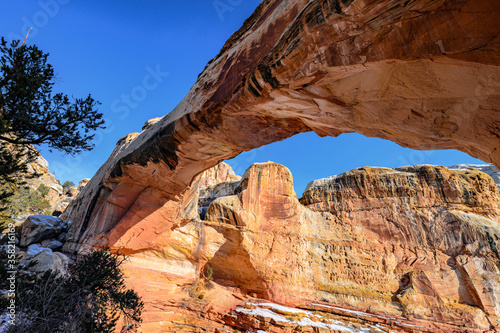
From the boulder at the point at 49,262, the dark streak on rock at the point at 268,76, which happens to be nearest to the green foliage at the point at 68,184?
the boulder at the point at 49,262

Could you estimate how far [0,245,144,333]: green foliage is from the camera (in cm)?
498

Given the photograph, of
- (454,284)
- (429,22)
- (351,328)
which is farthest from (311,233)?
(429,22)

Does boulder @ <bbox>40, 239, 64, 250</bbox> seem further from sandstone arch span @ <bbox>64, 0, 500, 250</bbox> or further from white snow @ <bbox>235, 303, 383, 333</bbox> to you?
white snow @ <bbox>235, 303, 383, 333</bbox>

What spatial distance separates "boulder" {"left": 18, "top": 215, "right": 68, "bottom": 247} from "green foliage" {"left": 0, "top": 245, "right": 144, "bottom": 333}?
458 cm

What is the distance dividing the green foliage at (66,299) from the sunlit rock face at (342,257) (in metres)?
4.63

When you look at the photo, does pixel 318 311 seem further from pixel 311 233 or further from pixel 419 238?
pixel 419 238

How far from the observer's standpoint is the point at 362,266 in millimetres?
18203

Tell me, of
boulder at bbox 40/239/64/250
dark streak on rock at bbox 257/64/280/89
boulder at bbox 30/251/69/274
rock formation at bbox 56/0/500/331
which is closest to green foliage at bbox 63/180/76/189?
rock formation at bbox 56/0/500/331

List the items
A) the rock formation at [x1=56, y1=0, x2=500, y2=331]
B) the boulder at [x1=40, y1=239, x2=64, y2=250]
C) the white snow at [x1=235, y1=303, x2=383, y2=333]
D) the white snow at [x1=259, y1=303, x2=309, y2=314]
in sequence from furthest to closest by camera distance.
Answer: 1. the white snow at [x1=259, y1=303, x2=309, y2=314]
2. the white snow at [x1=235, y1=303, x2=383, y2=333]
3. the boulder at [x1=40, y1=239, x2=64, y2=250]
4. the rock formation at [x1=56, y1=0, x2=500, y2=331]

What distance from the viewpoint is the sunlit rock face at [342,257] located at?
13758 mm

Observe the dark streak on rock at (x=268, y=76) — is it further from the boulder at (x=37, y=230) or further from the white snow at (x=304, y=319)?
the white snow at (x=304, y=319)

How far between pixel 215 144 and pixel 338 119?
15.2ft

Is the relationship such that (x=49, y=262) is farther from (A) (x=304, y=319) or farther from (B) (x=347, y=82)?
(A) (x=304, y=319)

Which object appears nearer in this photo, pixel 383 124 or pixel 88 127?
pixel 383 124
